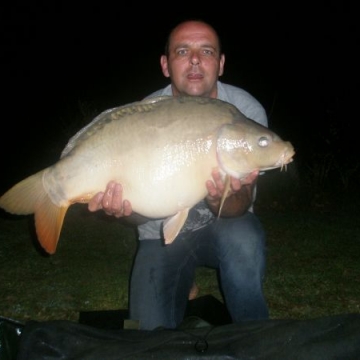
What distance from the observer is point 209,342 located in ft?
4.94

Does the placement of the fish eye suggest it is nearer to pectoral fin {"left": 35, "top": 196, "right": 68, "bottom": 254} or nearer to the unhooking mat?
the unhooking mat

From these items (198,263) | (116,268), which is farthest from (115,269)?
(198,263)

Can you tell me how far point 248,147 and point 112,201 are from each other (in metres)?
0.53

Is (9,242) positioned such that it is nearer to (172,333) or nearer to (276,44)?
(172,333)

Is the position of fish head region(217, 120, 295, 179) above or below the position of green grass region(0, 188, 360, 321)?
above

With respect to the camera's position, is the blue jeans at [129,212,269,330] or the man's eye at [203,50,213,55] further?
the man's eye at [203,50,213,55]

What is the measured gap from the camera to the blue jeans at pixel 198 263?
6.50 feet

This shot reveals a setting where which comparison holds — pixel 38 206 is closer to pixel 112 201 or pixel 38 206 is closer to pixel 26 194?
pixel 26 194

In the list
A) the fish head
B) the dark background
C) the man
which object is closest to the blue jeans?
the man

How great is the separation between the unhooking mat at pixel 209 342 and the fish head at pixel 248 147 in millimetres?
555

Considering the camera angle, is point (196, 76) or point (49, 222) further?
point (196, 76)

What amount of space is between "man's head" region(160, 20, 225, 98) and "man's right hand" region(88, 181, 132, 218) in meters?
0.65

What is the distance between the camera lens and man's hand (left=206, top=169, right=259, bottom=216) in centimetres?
174

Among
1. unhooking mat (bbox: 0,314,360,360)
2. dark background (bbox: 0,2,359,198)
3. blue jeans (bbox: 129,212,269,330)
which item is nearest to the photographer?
unhooking mat (bbox: 0,314,360,360)
